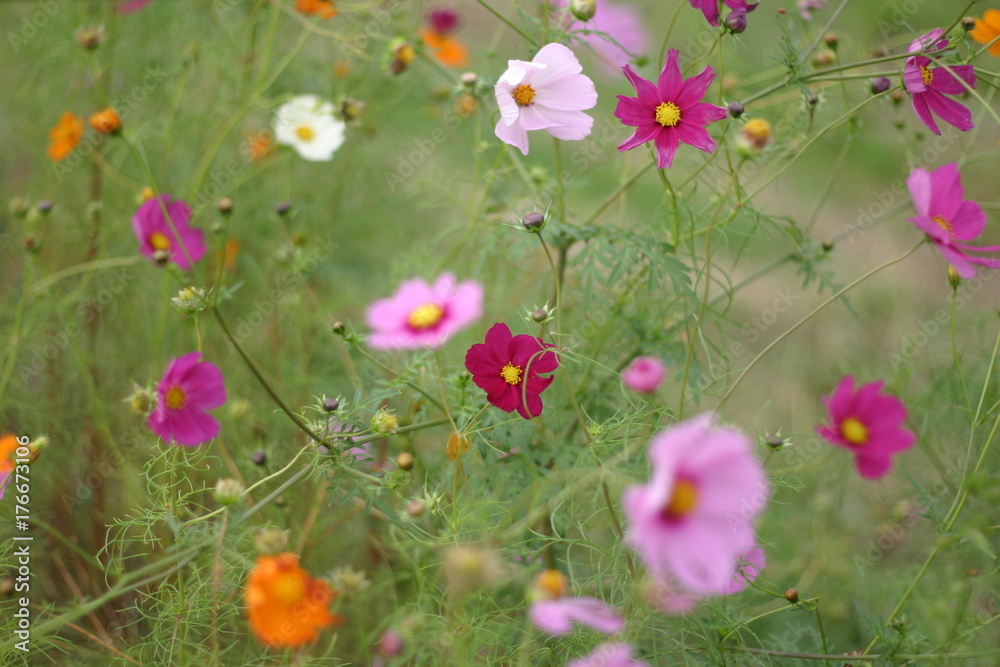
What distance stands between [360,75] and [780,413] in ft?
3.33

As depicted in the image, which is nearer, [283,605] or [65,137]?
[283,605]

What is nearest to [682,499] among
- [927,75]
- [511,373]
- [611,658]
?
[611,658]

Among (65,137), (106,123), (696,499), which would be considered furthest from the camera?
(65,137)

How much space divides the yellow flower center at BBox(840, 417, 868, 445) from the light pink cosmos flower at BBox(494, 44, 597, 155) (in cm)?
34

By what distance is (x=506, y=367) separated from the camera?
636mm

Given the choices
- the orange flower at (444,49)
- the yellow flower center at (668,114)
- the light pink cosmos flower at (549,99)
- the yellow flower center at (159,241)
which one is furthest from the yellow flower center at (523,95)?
→ the orange flower at (444,49)

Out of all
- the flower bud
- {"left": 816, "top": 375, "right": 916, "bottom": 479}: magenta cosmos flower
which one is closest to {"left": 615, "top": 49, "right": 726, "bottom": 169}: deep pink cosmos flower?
the flower bud

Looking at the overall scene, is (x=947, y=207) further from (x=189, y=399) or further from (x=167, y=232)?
(x=167, y=232)

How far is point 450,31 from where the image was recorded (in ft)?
4.73

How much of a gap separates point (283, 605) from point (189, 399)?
312 millimetres

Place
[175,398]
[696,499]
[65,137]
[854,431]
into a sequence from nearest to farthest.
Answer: [696,499], [854,431], [175,398], [65,137]

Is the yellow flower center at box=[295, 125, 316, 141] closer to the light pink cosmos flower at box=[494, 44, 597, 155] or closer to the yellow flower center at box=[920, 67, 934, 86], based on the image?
the light pink cosmos flower at box=[494, 44, 597, 155]

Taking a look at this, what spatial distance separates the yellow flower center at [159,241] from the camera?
851 millimetres

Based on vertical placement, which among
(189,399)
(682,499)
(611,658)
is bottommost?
(189,399)
